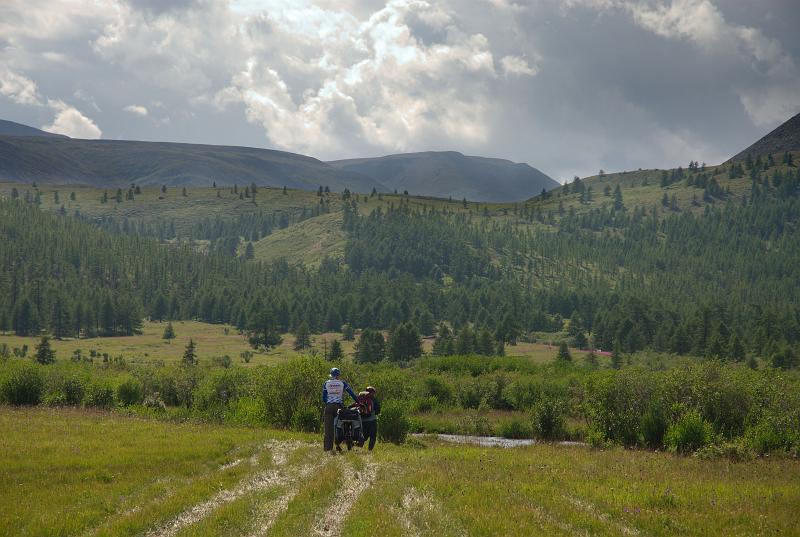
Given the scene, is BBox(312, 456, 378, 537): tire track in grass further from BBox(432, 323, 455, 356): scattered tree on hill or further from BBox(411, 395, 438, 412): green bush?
BBox(432, 323, 455, 356): scattered tree on hill

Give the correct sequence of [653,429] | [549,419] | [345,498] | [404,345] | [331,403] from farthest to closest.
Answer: [404,345], [549,419], [653,429], [331,403], [345,498]

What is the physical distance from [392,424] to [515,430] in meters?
24.3

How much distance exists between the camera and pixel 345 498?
17484 mm

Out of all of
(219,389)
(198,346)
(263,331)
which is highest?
(219,389)

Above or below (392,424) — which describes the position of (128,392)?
below

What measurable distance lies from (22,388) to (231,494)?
37828 millimetres

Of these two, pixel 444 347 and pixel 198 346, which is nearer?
Answer: pixel 444 347

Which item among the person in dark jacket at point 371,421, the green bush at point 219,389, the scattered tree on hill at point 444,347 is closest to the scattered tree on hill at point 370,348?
the scattered tree on hill at point 444,347

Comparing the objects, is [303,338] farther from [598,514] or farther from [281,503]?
[598,514]

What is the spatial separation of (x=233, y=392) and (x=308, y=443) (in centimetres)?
3378

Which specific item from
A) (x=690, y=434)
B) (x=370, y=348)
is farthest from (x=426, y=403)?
(x=370, y=348)

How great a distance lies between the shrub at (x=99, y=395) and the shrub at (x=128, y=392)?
701 millimetres

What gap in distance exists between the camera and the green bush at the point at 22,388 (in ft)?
155

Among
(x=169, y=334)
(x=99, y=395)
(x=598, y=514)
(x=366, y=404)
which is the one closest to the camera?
(x=598, y=514)
